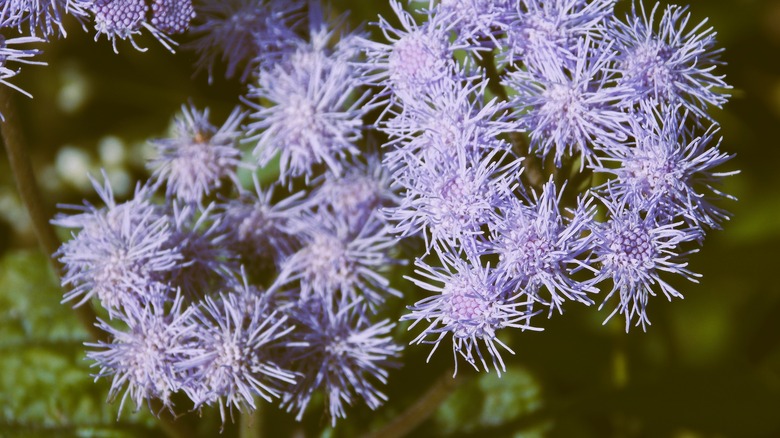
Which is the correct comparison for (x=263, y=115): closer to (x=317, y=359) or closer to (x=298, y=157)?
(x=298, y=157)

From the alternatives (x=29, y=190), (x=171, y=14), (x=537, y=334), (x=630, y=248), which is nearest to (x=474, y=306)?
(x=630, y=248)

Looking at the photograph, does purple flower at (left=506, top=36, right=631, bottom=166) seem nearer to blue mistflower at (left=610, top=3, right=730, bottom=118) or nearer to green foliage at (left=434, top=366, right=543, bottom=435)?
blue mistflower at (left=610, top=3, right=730, bottom=118)

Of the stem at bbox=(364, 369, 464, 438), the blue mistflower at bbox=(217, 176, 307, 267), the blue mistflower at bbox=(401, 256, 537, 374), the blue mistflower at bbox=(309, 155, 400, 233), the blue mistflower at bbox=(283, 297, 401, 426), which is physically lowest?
the stem at bbox=(364, 369, 464, 438)

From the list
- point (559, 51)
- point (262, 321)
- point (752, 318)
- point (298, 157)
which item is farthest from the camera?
point (752, 318)

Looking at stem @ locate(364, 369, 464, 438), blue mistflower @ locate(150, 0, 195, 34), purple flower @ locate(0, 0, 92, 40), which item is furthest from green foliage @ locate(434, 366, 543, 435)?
purple flower @ locate(0, 0, 92, 40)

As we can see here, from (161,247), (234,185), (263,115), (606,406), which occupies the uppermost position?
Result: (263,115)

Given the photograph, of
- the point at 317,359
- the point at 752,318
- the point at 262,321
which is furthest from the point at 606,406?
the point at 262,321

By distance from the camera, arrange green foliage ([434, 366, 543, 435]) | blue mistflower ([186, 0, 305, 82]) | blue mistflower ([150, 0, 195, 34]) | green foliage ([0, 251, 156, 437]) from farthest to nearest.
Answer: green foliage ([434, 366, 543, 435]) < green foliage ([0, 251, 156, 437]) < blue mistflower ([186, 0, 305, 82]) < blue mistflower ([150, 0, 195, 34])
